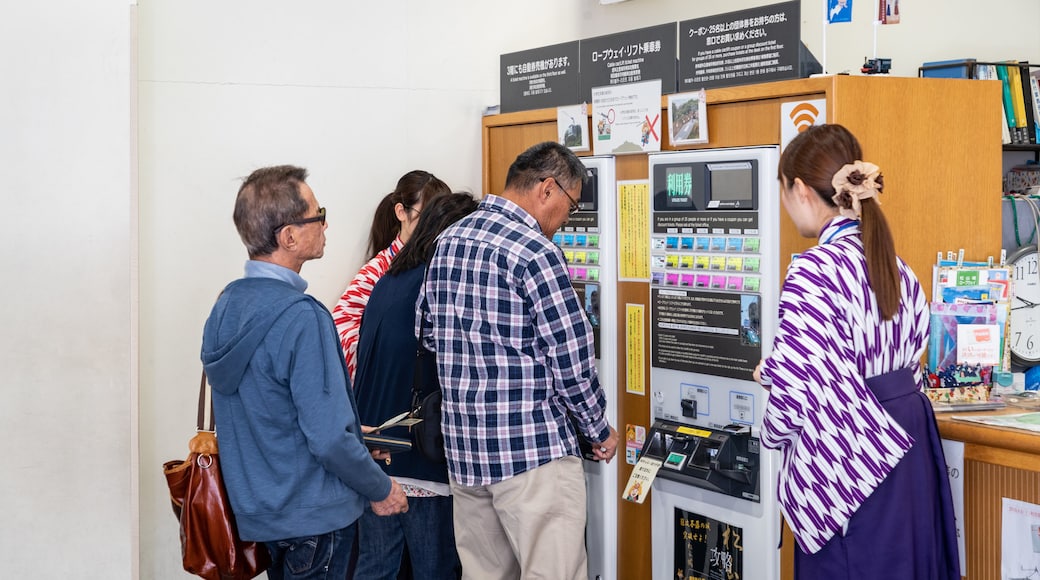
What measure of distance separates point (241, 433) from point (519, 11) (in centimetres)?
248

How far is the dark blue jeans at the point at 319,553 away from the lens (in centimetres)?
215

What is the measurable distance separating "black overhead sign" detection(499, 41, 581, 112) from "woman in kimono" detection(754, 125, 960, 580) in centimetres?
129

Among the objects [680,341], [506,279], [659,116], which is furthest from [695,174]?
[506,279]

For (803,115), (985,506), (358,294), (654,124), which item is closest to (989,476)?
(985,506)

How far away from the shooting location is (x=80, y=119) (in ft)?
9.64

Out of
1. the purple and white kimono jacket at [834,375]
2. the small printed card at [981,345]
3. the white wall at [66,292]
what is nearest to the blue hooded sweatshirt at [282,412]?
the purple and white kimono jacket at [834,375]

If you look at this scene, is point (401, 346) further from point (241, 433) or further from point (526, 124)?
point (526, 124)

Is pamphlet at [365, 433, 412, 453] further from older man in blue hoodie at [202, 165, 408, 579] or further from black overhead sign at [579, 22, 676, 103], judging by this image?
black overhead sign at [579, 22, 676, 103]

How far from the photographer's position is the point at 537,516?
252 centimetres

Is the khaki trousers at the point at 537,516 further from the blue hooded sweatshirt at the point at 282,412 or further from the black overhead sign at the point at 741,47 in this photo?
the black overhead sign at the point at 741,47

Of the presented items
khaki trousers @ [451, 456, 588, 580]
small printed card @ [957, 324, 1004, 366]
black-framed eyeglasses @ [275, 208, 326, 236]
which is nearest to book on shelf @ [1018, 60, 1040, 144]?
small printed card @ [957, 324, 1004, 366]

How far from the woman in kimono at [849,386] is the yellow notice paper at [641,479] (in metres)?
0.80

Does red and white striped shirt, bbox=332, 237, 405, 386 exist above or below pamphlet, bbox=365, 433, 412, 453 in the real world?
above

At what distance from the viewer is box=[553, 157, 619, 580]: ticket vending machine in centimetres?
312
